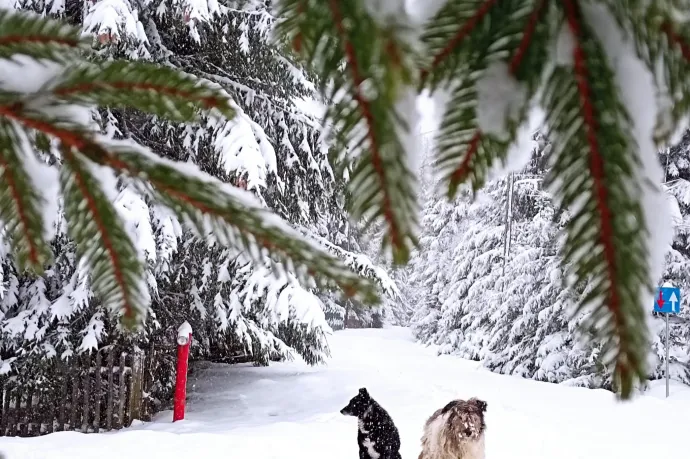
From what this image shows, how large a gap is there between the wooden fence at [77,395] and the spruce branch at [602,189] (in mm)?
6582

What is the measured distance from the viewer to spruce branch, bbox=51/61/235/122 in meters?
0.64

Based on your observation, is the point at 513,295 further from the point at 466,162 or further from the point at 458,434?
the point at 466,162

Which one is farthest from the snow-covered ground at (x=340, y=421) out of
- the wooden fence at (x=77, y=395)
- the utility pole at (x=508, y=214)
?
the utility pole at (x=508, y=214)

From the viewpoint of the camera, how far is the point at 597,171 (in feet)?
1.24

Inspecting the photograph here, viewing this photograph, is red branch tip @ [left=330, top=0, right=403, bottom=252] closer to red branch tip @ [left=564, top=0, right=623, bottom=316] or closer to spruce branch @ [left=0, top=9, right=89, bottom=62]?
red branch tip @ [left=564, top=0, right=623, bottom=316]

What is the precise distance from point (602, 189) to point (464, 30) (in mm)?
156

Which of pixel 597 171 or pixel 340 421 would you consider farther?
pixel 340 421

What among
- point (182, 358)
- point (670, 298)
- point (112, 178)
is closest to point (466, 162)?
point (112, 178)

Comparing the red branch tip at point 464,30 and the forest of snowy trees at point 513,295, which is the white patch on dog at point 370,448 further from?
the red branch tip at point 464,30

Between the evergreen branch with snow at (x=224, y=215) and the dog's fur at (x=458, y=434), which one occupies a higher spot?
the evergreen branch with snow at (x=224, y=215)

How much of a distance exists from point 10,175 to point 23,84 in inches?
4.3

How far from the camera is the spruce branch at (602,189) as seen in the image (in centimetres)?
37

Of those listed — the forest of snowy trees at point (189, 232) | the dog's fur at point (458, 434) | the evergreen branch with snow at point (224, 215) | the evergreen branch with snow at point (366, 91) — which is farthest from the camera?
the forest of snowy trees at point (189, 232)

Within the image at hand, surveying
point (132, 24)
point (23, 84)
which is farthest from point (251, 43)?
point (23, 84)
